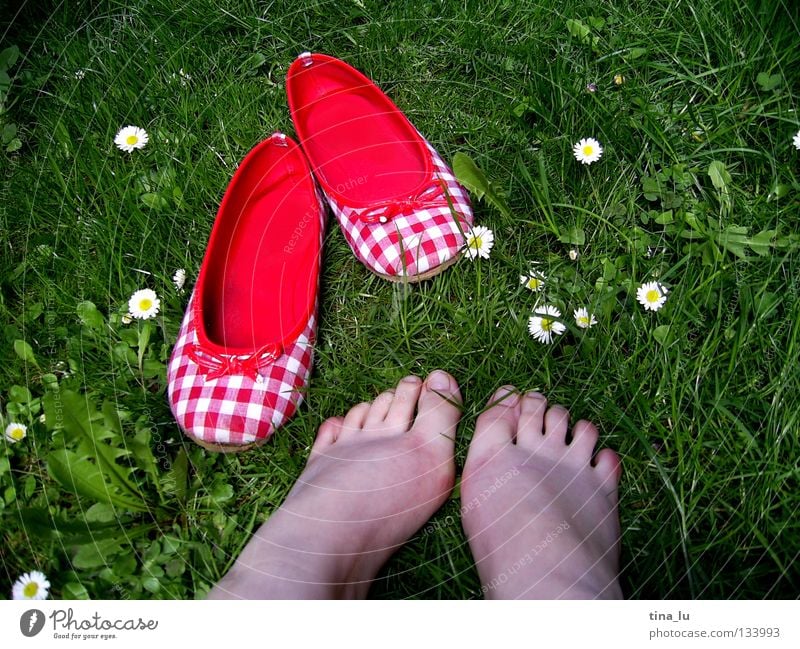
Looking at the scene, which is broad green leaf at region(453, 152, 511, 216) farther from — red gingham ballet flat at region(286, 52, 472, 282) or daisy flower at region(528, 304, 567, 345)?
daisy flower at region(528, 304, 567, 345)

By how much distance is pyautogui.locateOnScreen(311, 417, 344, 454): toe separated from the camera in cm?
103

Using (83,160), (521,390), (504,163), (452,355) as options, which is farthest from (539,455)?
(83,160)

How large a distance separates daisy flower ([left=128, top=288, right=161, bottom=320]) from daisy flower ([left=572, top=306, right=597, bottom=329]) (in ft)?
2.26

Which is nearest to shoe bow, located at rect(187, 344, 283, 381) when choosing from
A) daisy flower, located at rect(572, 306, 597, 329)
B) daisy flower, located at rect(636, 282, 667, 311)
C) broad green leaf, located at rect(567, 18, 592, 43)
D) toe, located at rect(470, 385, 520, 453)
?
toe, located at rect(470, 385, 520, 453)

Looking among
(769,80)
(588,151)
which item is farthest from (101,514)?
(769,80)

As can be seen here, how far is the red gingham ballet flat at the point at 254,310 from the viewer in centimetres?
99

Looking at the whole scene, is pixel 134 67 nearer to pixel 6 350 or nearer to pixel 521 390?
pixel 6 350

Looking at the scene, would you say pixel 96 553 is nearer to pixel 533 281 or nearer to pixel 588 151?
pixel 533 281

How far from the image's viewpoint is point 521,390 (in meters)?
1.04

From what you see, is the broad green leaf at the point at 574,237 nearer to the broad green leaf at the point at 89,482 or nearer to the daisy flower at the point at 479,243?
the daisy flower at the point at 479,243

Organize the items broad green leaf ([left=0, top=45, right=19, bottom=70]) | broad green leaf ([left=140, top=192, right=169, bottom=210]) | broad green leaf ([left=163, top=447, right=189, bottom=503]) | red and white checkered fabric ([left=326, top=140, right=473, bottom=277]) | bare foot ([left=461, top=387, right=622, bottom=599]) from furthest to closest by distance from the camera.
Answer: broad green leaf ([left=0, top=45, right=19, bottom=70])
broad green leaf ([left=140, top=192, right=169, bottom=210])
red and white checkered fabric ([left=326, top=140, right=473, bottom=277])
broad green leaf ([left=163, top=447, right=189, bottom=503])
bare foot ([left=461, top=387, right=622, bottom=599])

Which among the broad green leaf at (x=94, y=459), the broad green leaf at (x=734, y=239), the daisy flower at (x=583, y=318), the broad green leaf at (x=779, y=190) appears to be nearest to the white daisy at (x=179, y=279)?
the broad green leaf at (x=94, y=459)

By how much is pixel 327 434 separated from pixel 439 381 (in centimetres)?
20

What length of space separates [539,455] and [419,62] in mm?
825
